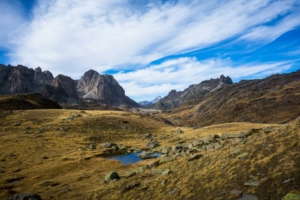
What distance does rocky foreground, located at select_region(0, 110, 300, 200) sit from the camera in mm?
17938

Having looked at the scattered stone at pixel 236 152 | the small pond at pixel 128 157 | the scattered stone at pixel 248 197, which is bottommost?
the small pond at pixel 128 157

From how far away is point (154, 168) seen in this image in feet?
105

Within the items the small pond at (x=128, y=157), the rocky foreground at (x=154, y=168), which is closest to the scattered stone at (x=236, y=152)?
the rocky foreground at (x=154, y=168)

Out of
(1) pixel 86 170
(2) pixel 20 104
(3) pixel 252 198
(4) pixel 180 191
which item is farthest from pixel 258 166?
(2) pixel 20 104

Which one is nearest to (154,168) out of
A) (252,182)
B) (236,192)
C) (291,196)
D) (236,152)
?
(236,152)

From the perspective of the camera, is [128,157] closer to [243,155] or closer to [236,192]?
[243,155]

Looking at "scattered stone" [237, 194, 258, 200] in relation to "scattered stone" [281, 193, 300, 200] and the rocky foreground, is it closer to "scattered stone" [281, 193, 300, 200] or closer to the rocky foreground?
the rocky foreground

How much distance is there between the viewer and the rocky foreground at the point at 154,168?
58.9 ft

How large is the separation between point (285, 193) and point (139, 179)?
1900cm

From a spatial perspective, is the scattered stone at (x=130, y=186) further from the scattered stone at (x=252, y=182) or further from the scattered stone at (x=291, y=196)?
the scattered stone at (x=291, y=196)

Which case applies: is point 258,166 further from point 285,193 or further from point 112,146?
point 112,146

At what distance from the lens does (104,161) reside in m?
49.1

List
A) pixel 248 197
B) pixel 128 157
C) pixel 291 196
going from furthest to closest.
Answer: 1. pixel 128 157
2. pixel 248 197
3. pixel 291 196

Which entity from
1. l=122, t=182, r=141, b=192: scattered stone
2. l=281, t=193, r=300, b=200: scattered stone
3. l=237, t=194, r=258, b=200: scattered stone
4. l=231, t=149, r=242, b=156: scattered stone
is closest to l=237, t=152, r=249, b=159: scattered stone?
l=231, t=149, r=242, b=156: scattered stone
